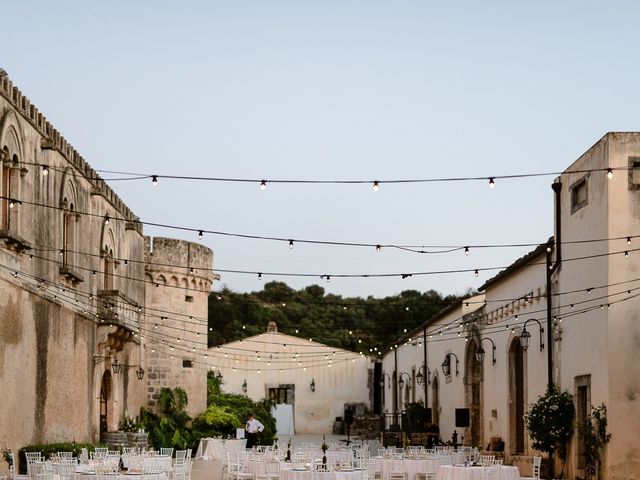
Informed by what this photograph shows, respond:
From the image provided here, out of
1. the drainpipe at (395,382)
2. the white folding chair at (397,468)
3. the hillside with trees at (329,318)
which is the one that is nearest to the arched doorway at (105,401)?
the white folding chair at (397,468)

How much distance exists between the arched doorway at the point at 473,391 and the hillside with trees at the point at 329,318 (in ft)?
97.1

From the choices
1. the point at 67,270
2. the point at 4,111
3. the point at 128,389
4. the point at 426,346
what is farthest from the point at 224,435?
the point at 4,111

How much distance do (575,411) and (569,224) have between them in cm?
407

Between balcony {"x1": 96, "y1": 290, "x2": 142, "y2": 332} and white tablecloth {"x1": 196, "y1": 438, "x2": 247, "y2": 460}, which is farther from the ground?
balcony {"x1": 96, "y1": 290, "x2": 142, "y2": 332}

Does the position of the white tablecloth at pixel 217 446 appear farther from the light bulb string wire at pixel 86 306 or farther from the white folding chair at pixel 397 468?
the white folding chair at pixel 397 468

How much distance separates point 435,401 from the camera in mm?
41156

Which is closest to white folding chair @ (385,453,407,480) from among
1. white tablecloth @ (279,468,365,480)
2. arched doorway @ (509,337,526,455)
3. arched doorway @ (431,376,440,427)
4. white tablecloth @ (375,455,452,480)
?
white tablecloth @ (375,455,452,480)

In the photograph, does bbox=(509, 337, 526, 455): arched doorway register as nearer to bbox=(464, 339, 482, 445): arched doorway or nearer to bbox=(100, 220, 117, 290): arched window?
bbox=(464, 339, 482, 445): arched doorway

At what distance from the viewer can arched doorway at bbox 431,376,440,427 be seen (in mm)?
40500

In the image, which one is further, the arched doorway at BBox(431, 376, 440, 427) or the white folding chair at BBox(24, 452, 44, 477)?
the arched doorway at BBox(431, 376, 440, 427)

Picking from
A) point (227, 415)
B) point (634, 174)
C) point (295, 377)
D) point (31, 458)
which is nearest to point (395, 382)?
point (295, 377)

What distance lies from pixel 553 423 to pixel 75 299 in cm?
1099

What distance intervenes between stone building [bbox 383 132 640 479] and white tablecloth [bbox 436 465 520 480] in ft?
10.1

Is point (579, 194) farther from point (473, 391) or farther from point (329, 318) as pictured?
point (329, 318)
